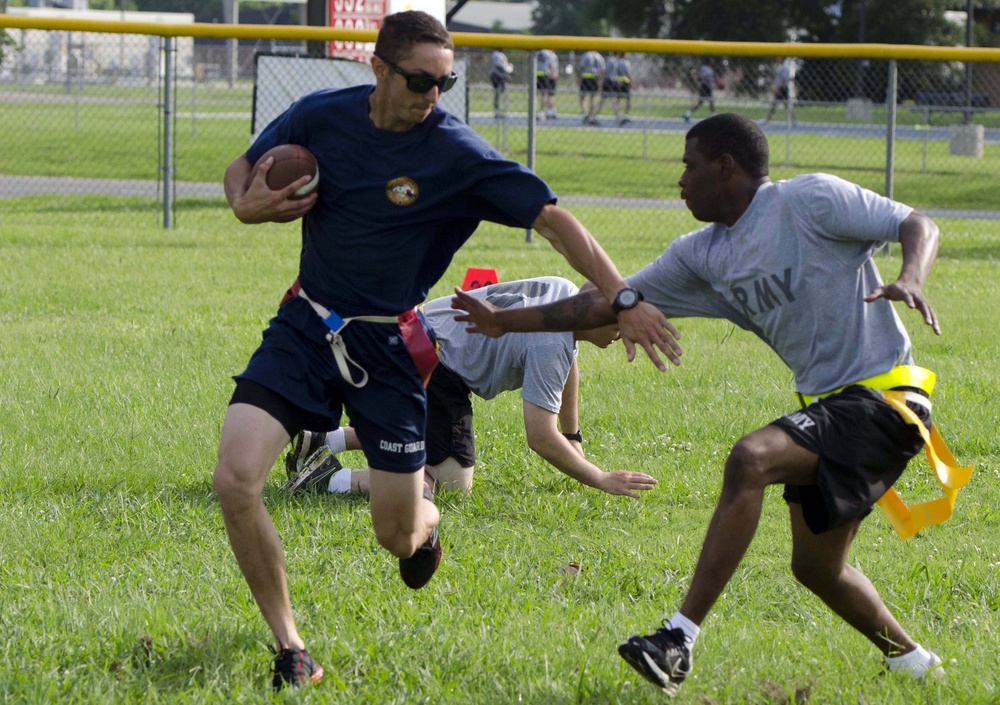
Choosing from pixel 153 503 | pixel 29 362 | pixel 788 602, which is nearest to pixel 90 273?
pixel 29 362

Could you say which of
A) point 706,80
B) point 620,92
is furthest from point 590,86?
point 620,92

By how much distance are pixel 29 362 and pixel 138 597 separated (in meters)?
4.06

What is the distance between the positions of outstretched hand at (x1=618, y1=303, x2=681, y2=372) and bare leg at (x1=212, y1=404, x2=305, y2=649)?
1.15 m

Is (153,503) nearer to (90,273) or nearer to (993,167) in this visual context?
(90,273)

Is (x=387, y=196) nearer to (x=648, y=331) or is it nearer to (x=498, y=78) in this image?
(x=648, y=331)

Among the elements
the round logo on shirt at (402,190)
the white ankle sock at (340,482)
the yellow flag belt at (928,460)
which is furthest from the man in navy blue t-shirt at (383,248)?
the white ankle sock at (340,482)

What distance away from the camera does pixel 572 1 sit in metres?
107

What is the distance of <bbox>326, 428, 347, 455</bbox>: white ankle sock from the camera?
6.51m

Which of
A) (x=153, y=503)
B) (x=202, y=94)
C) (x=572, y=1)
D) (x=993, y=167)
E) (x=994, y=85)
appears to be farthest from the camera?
(x=572, y=1)

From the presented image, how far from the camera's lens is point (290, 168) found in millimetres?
4281

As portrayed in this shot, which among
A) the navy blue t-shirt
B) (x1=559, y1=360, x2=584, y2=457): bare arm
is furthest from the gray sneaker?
the navy blue t-shirt

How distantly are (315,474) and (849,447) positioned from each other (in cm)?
292

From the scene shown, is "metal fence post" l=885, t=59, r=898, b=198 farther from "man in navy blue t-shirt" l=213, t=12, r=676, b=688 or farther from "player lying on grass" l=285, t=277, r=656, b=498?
"man in navy blue t-shirt" l=213, t=12, r=676, b=688

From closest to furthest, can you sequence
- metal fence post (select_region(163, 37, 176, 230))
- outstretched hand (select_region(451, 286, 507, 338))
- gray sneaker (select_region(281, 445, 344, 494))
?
outstretched hand (select_region(451, 286, 507, 338))
gray sneaker (select_region(281, 445, 344, 494))
metal fence post (select_region(163, 37, 176, 230))
